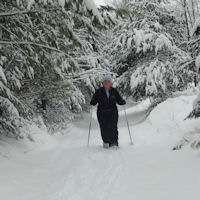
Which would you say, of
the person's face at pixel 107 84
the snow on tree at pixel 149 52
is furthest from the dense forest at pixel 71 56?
the person's face at pixel 107 84

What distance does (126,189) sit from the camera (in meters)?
4.05

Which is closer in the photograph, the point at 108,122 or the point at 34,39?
the point at 34,39

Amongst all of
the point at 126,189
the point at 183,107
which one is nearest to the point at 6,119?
the point at 126,189

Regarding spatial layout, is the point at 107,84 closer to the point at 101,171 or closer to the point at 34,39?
the point at 34,39

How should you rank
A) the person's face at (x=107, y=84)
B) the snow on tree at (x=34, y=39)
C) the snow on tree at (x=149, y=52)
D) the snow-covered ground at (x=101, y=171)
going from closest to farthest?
the snow-covered ground at (x=101, y=171) < the snow on tree at (x=34, y=39) < the person's face at (x=107, y=84) < the snow on tree at (x=149, y=52)

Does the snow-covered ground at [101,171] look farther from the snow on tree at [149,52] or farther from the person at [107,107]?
the snow on tree at [149,52]

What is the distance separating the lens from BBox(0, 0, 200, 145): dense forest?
17.6ft

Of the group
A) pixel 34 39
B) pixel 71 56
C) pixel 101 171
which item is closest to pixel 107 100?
pixel 71 56

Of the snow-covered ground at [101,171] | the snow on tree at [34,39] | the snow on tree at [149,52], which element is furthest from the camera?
the snow on tree at [149,52]

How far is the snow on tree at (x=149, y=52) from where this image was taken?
12.9m

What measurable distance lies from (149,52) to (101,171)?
985cm

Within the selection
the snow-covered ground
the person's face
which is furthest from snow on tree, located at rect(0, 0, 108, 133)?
the person's face

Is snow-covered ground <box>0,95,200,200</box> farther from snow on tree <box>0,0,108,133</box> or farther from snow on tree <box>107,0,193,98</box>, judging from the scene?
snow on tree <box>107,0,193,98</box>

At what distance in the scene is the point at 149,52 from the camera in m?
14.1
